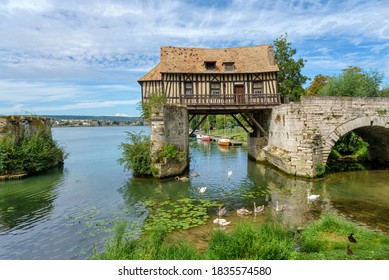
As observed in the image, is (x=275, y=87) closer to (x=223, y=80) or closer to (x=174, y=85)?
(x=223, y=80)

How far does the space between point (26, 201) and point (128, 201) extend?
4.95 meters

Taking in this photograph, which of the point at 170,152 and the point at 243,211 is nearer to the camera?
the point at 243,211

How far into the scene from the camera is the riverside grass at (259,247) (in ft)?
18.2

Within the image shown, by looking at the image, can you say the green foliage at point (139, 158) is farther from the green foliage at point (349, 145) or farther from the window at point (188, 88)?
the green foliage at point (349, 145)

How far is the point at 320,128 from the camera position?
A: 52.7 ft

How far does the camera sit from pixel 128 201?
12445mm

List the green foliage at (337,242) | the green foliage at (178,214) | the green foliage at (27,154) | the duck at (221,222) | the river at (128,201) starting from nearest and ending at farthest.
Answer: the green foliage at (337,242)
the river at (128,201)
the duck at (221,222)
the green foliage at (178,214)
the green foliage at (27,154)

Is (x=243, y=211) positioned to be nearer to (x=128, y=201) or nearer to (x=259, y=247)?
(x=259, y=247)

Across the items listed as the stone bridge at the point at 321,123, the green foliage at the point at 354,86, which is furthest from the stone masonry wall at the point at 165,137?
the green foliage at the point at 354,86

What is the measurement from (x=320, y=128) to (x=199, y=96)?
8.97 metres

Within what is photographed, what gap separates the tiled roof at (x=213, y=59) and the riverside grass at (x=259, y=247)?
1600 cm

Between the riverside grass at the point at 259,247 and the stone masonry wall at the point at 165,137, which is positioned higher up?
the stone masonry wall at the point at 165,137

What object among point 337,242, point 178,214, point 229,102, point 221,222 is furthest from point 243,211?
point 229,102


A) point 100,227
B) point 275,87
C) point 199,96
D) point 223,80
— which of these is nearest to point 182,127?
point 199,96
